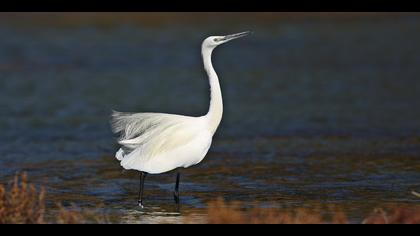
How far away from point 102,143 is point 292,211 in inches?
236

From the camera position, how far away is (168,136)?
1037 centimetres

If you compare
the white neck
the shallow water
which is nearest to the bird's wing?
the white neck

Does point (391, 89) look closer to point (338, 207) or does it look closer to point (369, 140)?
point (369, 140)

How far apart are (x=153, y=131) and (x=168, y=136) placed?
0.65 feet

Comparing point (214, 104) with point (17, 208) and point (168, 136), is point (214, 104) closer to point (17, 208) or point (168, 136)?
point (168, 136)

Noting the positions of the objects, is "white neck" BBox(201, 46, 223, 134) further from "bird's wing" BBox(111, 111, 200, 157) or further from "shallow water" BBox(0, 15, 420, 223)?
"shallow water" BBox(0, 15, 420, 223)

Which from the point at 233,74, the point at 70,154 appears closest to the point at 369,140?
the point at 70,154

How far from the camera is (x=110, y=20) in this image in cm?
3019

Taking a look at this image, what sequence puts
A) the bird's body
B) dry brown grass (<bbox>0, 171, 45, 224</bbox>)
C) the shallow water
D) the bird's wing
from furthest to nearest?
the shallow water
the bird's wing
the bird's body
dry brown grass (<bbox>0, 171, 45, 224</bbox>)

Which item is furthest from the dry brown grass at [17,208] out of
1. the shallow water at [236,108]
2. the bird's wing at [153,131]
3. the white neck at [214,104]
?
the white neck at [214,104]

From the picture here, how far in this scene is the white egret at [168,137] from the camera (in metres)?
10.2

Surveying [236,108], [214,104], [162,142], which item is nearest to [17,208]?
[162,142]

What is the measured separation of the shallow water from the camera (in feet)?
37.3

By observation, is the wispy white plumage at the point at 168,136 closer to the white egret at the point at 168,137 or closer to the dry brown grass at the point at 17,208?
the white egret at the point at 168,137
